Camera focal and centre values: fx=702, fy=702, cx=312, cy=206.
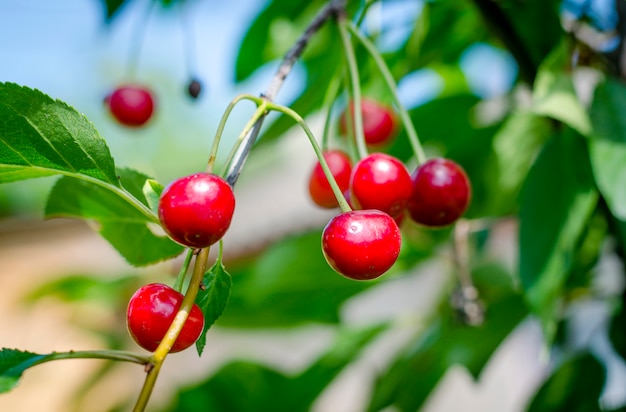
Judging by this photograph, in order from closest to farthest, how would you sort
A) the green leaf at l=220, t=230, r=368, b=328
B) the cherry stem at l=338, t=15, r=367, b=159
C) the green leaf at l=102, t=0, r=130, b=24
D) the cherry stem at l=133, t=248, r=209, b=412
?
the cherry stem at l=133, t=248, r=209, b=412, the cherry stem at l=338, t=15, r=367, b=159, the green leaf at l=102, t=0, r=130, b=24, the green leaf at l=220, t=230, r=368, b=328

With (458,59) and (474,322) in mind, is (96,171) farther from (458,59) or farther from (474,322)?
(458,59)

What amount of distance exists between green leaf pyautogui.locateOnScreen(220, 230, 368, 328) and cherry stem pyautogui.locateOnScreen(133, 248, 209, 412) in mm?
693

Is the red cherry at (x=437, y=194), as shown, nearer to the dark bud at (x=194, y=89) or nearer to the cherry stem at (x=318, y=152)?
the cherry stem at (x=318, y=152)

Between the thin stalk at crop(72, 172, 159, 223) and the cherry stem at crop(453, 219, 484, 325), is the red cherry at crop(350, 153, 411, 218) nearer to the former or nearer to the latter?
the thin stalk at crop(72, 172, 159, 223)

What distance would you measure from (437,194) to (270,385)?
2.66 feet

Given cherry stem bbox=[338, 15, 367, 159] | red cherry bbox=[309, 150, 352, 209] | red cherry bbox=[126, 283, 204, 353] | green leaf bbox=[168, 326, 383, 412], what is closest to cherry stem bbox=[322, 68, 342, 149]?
red cherry bbox=[309, 150, 352, 209]

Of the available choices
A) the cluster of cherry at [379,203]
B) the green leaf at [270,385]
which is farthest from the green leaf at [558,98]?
the green leaf at [270,385]

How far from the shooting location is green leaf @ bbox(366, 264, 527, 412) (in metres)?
1.06

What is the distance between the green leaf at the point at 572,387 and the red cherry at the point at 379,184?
2.05 feet

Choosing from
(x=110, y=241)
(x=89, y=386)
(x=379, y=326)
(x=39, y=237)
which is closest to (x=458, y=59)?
(x=379, y=326)

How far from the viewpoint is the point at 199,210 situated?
463mm

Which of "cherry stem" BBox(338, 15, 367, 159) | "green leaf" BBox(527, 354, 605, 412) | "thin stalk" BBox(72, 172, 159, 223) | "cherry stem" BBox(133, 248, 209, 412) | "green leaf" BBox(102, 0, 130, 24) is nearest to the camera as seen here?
"cherry stem" BBox(133, 248, 209, 412)

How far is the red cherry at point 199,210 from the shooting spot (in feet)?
1.53

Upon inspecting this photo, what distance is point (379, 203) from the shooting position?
2.03 feet
